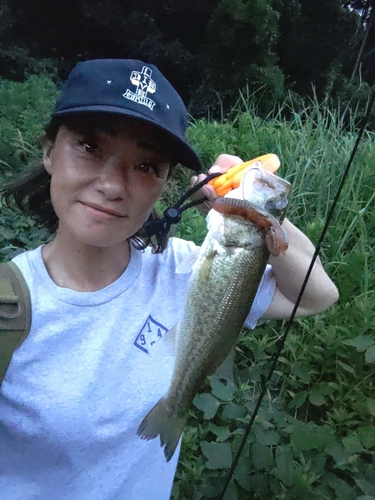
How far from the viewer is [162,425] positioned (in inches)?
55.2

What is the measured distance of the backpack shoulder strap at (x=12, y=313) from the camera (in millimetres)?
1356

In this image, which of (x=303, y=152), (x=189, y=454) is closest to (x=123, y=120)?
(x=189, y=454)

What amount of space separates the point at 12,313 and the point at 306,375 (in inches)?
89.5

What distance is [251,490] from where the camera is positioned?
2605 millimetres

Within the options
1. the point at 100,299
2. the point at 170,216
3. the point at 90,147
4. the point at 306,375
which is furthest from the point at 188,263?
the point at 306,375

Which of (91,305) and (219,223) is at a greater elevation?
(219,223)

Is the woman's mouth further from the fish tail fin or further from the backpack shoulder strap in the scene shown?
the fish tail fin

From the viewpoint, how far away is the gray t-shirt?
142 cm

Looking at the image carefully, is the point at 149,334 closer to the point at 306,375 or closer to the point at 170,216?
the point at 170,216

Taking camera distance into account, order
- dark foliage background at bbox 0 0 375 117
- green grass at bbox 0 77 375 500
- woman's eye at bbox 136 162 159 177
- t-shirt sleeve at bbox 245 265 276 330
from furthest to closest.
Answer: dark foliage background at bbox 0 0 375 117 < green grass at bbox 0 77 375 500 < t-shirt sleeve at bbox 245 265 276 330 < woman's eye at bbox 136 162 159 177

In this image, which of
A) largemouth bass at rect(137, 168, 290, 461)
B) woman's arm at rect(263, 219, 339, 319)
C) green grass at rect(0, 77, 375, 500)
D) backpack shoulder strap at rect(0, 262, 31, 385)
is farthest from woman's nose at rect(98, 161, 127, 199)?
green grass at rect(0, 77, 375, 500)

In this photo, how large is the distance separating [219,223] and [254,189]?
4.7 inches

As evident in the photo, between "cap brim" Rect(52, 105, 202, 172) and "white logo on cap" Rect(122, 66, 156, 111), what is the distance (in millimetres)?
53

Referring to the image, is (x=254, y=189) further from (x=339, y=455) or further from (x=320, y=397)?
(x=320, y=397)
